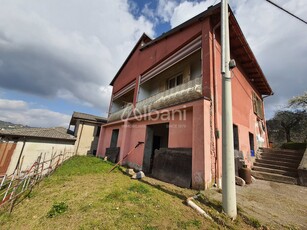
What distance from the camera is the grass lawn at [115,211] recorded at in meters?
2.85

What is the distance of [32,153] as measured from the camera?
12.7 m

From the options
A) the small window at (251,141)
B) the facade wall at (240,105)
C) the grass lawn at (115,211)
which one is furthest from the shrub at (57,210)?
the small window at (251,141)

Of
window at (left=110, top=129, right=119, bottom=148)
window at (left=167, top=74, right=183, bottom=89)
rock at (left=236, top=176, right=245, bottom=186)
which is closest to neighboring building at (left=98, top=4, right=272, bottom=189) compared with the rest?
window at (left=167, top=74, right=183, bottom=89)

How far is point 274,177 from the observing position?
6.18 metres

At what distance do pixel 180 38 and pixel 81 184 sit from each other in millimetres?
8418

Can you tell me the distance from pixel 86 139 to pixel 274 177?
58.8ft

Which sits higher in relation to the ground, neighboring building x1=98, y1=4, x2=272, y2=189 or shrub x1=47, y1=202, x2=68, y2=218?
neighboring building x1=98, y1=4, x2=272, y2=189

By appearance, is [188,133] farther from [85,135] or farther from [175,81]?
[85,135]

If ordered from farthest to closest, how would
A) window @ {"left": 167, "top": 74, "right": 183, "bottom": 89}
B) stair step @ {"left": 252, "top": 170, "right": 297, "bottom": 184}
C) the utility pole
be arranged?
1. window @ {"left": 167, "top": 74, "right": 183, "bottom": 89}
2. stair step @ {"left": 252, "top": 170, "right": 297, "bottom": 184}
3. the utility pole

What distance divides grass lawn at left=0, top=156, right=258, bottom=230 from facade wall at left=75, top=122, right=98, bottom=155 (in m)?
13.2

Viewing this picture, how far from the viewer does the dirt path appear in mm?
2939

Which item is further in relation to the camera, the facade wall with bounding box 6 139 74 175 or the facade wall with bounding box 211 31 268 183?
the facade wall with bounding box 6 139 74 175

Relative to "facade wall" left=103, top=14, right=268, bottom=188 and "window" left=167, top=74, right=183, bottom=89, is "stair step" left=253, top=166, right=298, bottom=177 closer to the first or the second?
"facade wall" left=103, top=14, right=268, bottom=188

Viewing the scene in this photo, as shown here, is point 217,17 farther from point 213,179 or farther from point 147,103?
point 213,179
